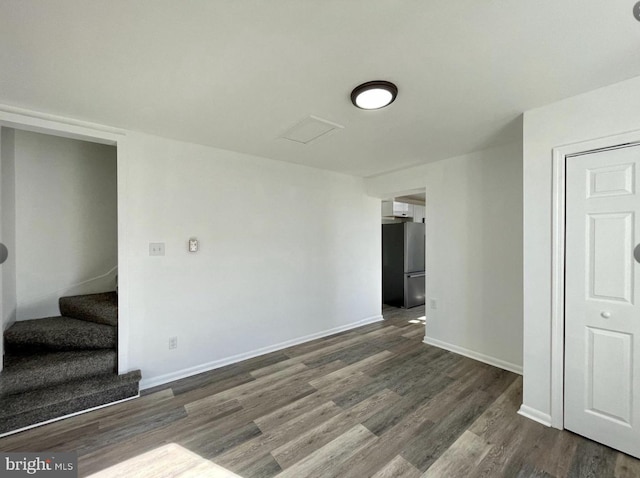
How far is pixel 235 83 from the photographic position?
168cm

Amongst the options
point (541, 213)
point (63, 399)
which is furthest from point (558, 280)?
point (63, 399)

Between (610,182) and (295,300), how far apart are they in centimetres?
312

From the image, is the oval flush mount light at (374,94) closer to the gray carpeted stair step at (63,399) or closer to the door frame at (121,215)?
the door frame at (121,215)

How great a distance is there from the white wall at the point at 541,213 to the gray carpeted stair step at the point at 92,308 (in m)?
3.66

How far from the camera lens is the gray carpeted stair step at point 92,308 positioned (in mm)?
2518

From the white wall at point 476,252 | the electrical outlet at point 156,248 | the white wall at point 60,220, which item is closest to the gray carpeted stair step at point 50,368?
the white wall at point 60,220

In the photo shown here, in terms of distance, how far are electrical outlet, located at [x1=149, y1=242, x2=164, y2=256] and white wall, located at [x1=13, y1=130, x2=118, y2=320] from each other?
1.22 m

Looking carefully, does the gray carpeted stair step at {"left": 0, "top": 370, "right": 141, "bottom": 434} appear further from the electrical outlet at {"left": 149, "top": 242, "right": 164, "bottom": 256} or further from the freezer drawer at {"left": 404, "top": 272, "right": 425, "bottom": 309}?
the freezer drawer at {"left": 404, "top": 272, "right": 425, "bottom": 309}

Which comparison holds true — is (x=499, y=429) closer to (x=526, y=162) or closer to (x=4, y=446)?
(x=526, y=162)

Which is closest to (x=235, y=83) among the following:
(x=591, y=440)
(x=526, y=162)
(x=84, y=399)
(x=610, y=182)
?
(x=526, y=162)

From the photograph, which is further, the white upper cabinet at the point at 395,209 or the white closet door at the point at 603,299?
the white upper cabinet at the point at 395,209

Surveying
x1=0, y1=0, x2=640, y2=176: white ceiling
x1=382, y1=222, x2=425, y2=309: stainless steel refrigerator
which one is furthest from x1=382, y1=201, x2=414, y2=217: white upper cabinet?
x1=0, y1=0, x2=640, y2=176: white ceiling

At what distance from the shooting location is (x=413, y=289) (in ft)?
17.1

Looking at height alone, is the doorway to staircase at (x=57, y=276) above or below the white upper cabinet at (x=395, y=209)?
below
